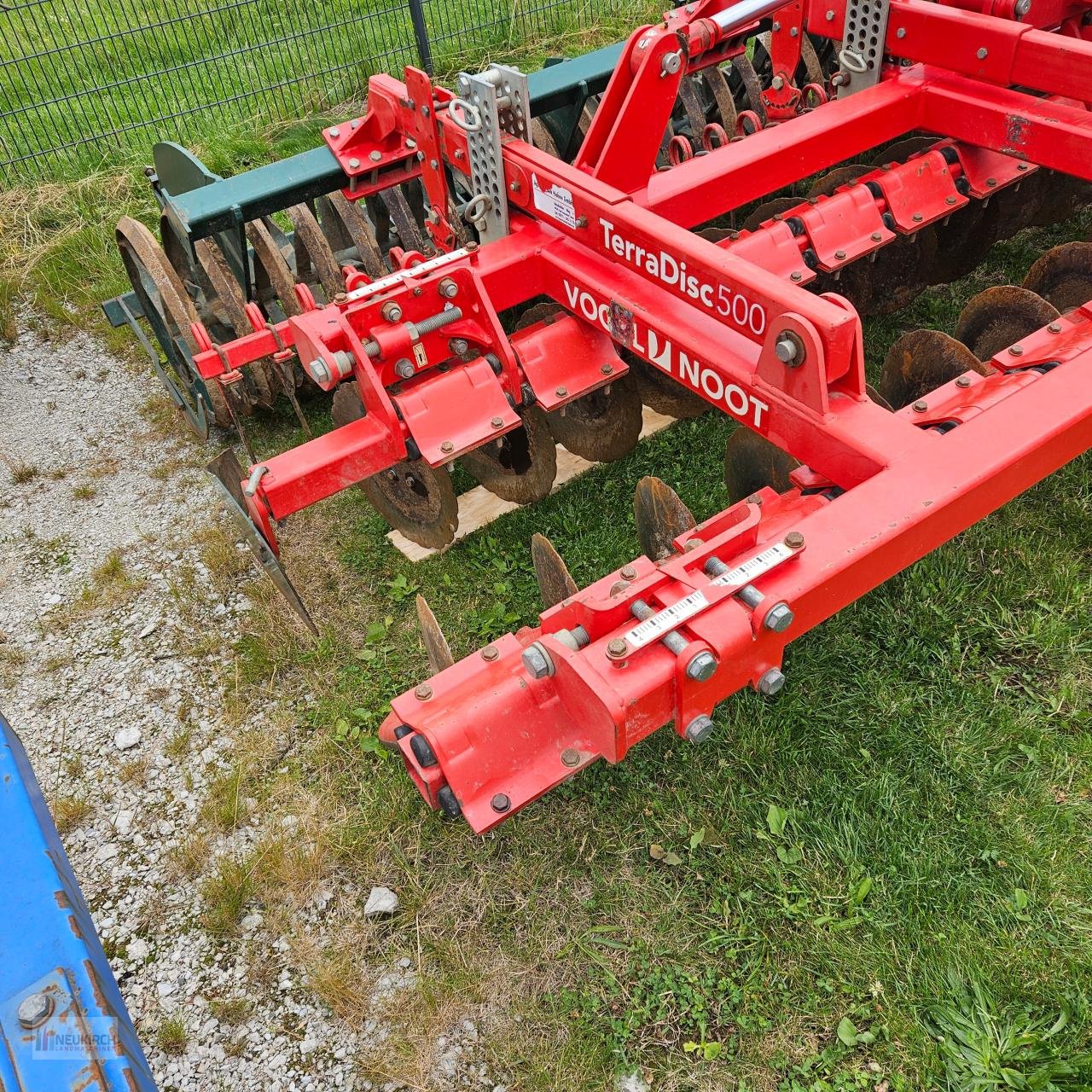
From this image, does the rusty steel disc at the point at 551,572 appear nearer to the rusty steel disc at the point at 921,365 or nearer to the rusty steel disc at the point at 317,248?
the rusty steel disc at the point at 921,365

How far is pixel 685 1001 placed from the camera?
7.75 ft

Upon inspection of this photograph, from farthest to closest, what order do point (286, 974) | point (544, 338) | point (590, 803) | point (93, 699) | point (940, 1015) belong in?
point (93, 699) < point (544, 338) < point (590, 803) < point (286, 974) < point (940, 1015)

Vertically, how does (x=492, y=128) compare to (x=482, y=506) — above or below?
above

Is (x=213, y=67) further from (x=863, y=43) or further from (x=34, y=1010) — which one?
(x=34, y=1010)

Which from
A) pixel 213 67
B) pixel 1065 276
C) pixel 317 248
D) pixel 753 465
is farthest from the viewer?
pixel 213 67

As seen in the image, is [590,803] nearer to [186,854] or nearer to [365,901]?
[365,901]

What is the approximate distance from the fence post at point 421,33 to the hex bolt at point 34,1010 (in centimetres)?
691

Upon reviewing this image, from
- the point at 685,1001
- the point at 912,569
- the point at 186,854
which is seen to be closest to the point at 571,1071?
the point at 685,1001

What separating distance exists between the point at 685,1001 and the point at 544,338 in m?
1.95

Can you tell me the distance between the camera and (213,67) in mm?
7781

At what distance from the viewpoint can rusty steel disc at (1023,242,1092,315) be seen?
122 inches

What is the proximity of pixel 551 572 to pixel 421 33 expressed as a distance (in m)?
5.82

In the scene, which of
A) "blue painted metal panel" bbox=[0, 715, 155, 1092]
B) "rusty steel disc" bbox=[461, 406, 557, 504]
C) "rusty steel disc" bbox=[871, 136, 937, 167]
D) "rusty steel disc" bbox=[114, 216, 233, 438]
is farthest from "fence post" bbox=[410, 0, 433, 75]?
"blue painted metal panel" bbox=[0, 715, 155, 1092]

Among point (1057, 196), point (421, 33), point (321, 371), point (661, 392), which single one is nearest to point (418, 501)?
point (321, 371)
